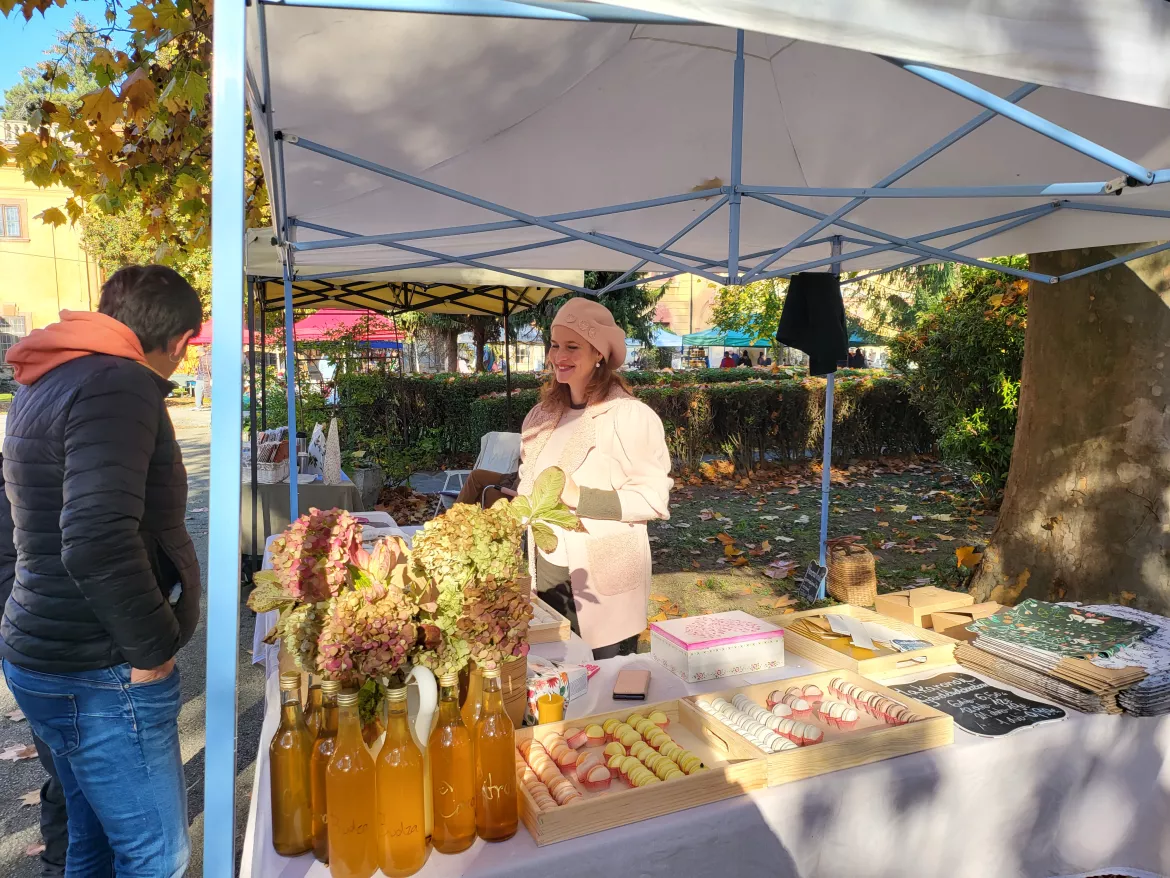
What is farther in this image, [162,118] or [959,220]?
[162,118]

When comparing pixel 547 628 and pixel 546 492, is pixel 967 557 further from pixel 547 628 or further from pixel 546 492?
pixel 546 492

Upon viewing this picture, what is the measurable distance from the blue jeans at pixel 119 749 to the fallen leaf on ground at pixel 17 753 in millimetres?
2334

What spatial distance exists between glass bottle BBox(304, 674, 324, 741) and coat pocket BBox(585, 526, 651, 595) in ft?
4.80

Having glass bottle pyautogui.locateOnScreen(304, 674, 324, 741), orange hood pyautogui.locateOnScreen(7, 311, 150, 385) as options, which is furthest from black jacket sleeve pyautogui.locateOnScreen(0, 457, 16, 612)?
glass bottle pyautogui.locateOnScreen(304, 674, 324, 741)

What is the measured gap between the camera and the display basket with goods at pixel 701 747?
1527 mm

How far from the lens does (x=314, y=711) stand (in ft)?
4.67

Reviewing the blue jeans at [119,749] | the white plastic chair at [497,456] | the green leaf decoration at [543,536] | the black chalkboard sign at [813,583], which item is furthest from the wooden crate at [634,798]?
the white plastic chair at [497,456]

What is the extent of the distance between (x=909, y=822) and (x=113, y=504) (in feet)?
6.41

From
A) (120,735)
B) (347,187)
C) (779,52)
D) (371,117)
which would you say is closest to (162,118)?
(347,187)

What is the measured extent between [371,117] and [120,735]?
213cm

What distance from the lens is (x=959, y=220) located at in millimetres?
4227

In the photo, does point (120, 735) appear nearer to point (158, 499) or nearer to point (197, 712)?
point (158, 499)

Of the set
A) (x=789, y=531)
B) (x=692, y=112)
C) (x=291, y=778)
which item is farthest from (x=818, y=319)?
(x=291, y=778)

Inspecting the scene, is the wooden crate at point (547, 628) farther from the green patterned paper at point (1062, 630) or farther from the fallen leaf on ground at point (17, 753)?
the fallen leaf on ground at point (17, 753)
